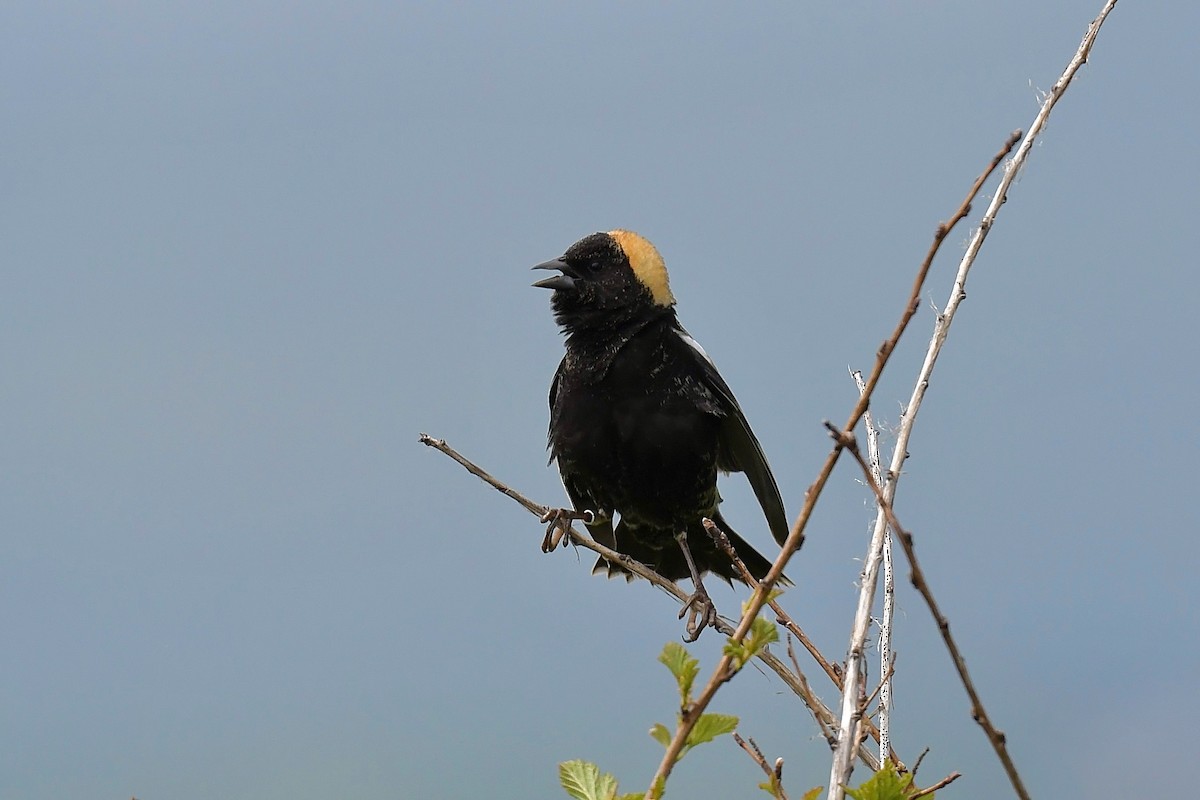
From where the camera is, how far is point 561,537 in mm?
4055

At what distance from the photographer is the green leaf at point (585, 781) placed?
1.36 m

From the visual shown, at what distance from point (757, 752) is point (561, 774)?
0.53 meters

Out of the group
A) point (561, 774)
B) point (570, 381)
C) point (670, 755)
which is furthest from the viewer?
point (570, 381)

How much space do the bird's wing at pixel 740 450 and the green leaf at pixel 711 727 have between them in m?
3.14

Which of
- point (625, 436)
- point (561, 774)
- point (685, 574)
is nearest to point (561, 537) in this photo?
point (625, 436)

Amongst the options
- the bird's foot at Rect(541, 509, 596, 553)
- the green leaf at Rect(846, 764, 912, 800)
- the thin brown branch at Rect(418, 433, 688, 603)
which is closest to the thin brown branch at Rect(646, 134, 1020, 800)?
the green leaf at Rect(846, 764, 912, 800)

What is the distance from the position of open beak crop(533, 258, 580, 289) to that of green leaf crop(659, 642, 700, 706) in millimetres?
3206

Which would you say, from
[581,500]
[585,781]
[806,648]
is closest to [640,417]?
[581,500]

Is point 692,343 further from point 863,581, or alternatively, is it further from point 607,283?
point 863,581

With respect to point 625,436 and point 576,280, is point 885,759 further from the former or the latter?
point 576,280

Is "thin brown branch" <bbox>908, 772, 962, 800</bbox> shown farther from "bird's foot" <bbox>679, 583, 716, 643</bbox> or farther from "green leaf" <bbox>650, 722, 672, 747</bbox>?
"bird's foot" <bbox>679, 583, 716, 643</bbox>

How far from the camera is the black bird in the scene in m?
4.29

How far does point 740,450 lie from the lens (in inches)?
181

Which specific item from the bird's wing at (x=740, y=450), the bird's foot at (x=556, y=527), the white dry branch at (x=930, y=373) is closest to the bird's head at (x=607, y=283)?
the bird's wing at (x=740, y=450)
